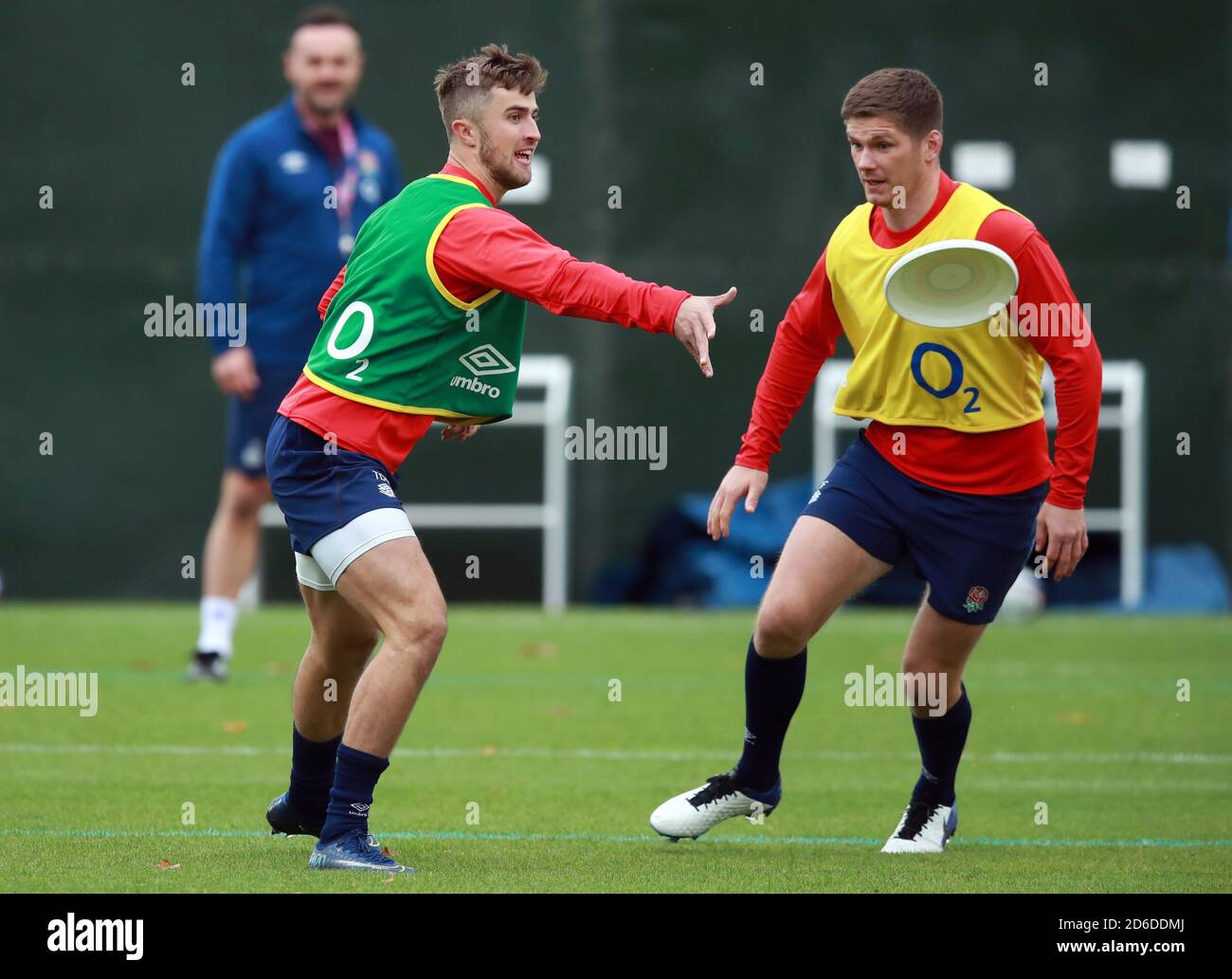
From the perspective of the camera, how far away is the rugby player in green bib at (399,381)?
5.13 metres

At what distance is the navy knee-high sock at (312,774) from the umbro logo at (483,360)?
1.16 m

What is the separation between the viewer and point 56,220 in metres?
14.4

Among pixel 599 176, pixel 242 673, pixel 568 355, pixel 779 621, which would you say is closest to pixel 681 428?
pixel 568 355

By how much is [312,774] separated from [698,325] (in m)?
1.85

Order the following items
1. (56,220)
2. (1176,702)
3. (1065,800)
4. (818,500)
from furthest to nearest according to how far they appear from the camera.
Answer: (56,220) → (1176,702) → (1065,800) → (818,500)

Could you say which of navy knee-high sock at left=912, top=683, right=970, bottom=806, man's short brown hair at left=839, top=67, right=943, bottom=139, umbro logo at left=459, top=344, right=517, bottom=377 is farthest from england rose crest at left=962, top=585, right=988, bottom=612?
umbro logo at left=459, top=344, right=517, bottom=377

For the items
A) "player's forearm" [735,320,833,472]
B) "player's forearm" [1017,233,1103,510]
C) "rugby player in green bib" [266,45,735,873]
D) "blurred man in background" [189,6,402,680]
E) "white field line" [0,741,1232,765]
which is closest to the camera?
"rugby player in green bib" [266,45,735,873]

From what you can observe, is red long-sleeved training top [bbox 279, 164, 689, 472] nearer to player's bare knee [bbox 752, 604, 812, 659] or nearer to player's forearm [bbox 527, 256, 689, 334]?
player's forearm [bbox 527, 256, 689, 334]

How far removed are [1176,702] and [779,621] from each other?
4294 mm

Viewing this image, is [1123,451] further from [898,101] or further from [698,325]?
[698,325]

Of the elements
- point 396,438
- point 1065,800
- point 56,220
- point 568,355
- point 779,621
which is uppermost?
point 56,220

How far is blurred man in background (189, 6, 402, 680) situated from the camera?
9664 mm

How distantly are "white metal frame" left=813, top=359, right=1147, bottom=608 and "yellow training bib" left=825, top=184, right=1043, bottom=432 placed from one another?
8.03 metres
